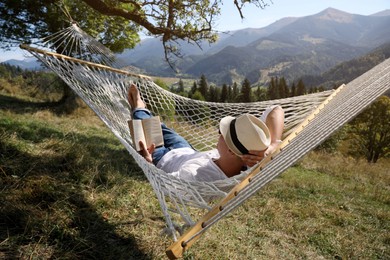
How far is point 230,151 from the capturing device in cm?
170

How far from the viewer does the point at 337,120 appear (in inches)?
A: 48.2

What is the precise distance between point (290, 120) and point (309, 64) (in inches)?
7904

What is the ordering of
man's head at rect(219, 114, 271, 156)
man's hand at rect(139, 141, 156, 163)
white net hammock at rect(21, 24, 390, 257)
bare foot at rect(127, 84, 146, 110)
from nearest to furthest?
white net hammock at rect(21, 24, 390, 257) < man's head at rect(219, 114, 271, 156) < man's hand at rect(139, 141, 156, 163) < bare foot at rect(127, 84, 146, 110)

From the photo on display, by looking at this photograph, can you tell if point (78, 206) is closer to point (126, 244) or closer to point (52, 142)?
point (126, 244)

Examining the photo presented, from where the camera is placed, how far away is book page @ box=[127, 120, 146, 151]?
2141 mm

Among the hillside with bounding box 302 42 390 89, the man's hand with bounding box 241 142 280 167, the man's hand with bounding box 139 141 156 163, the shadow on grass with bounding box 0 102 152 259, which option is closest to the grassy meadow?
the shadow on grass with bounding box 0 102 152 259

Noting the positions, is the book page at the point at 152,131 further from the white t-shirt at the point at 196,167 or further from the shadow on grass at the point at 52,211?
the shadow on grass at the point at 52,211

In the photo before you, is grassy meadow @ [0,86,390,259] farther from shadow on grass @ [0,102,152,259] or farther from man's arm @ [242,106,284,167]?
man's arm @ [242,106,284,167]

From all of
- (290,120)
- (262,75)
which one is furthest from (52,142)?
(262,75)

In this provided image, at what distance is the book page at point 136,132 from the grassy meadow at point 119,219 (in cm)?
48

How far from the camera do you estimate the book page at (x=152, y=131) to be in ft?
7.46

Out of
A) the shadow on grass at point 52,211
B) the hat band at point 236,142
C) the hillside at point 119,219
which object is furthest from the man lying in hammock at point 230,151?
the shadow on grass at point 52,211

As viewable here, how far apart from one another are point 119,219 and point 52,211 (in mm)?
443

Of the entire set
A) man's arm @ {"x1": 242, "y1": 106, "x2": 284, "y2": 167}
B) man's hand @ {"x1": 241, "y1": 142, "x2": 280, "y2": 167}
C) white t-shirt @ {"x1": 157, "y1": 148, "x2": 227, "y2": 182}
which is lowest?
white t-shirt @ {"x1": 157, "y1": 148, "x2": 227, "y2": 182}
